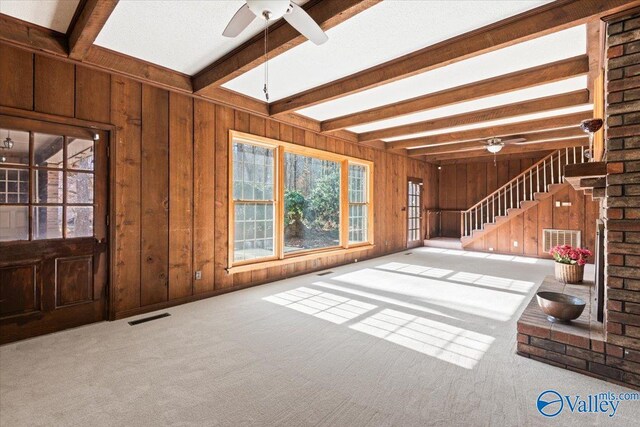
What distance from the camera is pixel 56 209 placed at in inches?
123

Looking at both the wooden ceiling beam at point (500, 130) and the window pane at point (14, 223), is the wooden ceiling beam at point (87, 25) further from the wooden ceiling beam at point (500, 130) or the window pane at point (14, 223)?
the wooden ceiling beam at point (500, 130)

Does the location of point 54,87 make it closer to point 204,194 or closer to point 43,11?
point 43,11

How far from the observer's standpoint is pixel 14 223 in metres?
2.89

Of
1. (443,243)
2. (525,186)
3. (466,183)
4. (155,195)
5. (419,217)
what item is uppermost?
(466,183)

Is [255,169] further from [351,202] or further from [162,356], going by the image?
[162,356]

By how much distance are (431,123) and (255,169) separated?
11.4ft

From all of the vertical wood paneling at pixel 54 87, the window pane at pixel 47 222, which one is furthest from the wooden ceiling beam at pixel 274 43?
the window pane at pixel 47 222

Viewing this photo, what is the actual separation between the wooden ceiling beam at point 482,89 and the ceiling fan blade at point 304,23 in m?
2.71

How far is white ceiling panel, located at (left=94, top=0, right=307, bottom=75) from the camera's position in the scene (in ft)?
8.21

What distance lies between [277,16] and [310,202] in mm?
7096

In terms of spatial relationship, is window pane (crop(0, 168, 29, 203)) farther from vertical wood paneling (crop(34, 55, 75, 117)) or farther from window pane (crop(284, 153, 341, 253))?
window pane (crop(284, 153, 341, 253))

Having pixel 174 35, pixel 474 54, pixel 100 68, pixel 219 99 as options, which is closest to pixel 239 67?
pixel 174 35

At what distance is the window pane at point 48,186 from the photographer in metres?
3.04

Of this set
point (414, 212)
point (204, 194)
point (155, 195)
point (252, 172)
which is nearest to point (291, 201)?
point (252, 172)
